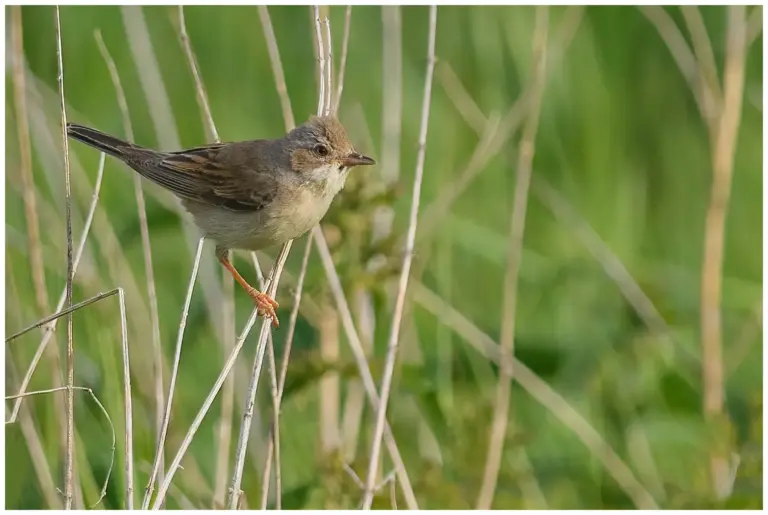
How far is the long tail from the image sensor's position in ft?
15.8

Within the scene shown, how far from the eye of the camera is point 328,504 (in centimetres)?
450

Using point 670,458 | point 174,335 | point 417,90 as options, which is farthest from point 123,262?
point 670,458

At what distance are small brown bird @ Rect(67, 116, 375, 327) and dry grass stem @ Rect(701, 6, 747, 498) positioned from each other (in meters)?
2.05

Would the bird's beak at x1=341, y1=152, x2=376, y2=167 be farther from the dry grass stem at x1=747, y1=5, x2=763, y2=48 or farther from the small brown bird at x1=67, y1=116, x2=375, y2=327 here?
the dry grass stem at x1=747, y1=5, x2=763, y2=48

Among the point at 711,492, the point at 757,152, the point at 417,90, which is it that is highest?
the point at 417,90

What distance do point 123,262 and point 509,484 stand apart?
6.74 ft

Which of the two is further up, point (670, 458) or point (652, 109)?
point (652, 109)

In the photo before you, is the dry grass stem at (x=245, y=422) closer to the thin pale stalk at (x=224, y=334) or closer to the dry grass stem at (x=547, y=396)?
the thin pale stalk at (x=224, y=334)

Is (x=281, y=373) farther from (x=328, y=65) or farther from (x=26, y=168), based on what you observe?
(x=26, y=168)

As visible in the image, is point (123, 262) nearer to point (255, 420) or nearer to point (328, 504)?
point (255, 420)

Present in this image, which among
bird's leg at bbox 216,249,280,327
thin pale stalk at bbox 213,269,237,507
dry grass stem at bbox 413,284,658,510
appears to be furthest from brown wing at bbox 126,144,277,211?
dry grass stem at bbox 413,284,658,510

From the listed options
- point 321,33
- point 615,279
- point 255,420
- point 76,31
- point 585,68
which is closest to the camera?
point 321,33

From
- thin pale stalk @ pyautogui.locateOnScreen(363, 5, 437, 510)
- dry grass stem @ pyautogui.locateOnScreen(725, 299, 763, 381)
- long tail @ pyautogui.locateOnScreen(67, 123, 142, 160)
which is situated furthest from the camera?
dry grass stem @ pyautogui.locateOnScreen(725, 299, 763, 381)

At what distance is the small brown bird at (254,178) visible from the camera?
Answer: 4590 millimetres
